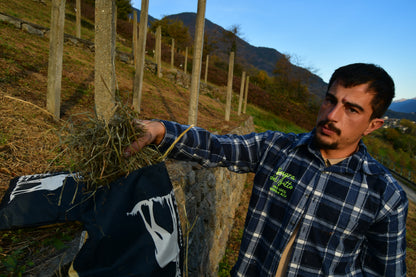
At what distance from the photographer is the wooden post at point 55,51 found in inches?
162

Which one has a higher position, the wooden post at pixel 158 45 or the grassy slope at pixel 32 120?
the wooden post at pixel 158 45

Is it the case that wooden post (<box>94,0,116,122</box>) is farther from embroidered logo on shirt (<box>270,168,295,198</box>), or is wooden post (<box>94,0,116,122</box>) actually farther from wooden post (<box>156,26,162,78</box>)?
wooden post (<box>156,26,162,78</box>)

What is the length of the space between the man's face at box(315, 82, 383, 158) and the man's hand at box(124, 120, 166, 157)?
937 millimetres

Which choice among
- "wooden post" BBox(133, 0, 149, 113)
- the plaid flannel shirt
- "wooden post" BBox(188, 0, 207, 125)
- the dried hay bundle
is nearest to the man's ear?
the plaid flannel shirt

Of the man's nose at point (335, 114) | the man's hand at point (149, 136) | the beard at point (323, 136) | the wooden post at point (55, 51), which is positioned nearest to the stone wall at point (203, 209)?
the man's hand at point (149, 136)

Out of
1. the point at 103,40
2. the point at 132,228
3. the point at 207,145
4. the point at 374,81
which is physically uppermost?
the point at 103,40

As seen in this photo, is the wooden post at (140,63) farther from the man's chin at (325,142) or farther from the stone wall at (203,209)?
the man's chin at (325,142)

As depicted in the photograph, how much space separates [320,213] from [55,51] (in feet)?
15.4

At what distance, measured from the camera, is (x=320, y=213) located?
4.64 feet

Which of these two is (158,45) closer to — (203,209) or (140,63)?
(140,63)

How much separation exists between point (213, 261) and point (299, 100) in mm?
37157

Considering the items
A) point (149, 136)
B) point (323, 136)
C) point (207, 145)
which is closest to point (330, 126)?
point (323, 136)

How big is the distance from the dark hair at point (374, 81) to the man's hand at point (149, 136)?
44.0 inches

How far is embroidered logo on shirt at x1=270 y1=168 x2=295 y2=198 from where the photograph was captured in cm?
152
